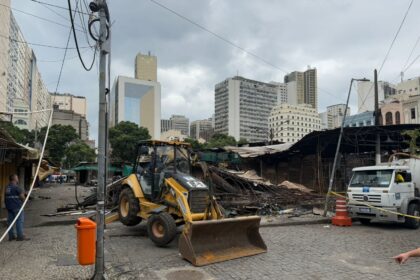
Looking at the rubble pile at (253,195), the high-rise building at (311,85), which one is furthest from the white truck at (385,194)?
the high-rise building at (311,85)

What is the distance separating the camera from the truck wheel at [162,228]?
30.2 ft

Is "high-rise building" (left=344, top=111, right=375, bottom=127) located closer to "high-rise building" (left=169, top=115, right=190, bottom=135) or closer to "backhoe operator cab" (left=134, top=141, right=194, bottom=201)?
"backhoe operator cab" (left=134, top=141, right=194, bottom=201)

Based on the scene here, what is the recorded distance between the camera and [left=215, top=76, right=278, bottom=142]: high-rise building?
70.5 metres

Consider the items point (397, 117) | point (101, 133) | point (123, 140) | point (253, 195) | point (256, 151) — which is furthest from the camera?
point (397, 117)

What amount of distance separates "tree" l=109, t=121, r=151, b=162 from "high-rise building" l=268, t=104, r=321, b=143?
21.2 meters

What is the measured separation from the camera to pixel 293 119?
63.3 metres

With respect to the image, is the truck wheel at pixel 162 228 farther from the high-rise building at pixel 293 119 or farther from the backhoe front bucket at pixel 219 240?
the high-rise building at pixel 293 119

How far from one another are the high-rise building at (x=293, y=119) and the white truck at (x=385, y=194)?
40419 mm

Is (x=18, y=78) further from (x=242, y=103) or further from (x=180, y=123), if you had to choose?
(x=180, y=123)

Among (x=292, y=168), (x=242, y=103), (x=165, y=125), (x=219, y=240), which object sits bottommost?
(x=219, y=240)

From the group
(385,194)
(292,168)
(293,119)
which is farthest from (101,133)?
(293,119)

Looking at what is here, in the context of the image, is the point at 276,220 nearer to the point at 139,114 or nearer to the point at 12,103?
the point at 12,103

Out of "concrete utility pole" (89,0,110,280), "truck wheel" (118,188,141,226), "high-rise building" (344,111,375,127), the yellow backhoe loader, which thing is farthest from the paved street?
"high-rise building" (344,111,375,127)

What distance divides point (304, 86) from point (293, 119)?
86.2ft
